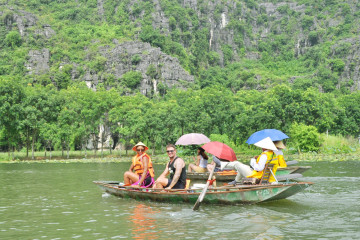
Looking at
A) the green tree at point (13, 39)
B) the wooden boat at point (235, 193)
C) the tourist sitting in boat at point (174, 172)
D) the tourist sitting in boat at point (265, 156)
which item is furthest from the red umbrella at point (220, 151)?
the green tree at point (13, 39)

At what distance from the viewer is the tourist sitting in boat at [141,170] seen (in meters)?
17.2

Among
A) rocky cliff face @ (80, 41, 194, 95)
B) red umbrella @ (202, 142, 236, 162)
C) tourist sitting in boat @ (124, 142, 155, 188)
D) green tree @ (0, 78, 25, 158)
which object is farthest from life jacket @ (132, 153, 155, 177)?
rocky cliff face @ (80, 41, 194, 95)

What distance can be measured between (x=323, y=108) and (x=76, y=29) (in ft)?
289

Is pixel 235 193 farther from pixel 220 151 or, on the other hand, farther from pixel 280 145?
pixel 280 145

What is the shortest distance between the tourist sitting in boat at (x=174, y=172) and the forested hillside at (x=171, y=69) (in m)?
37.4

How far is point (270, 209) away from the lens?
14969 mm

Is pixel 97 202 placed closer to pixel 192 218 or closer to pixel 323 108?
pixel 192 218

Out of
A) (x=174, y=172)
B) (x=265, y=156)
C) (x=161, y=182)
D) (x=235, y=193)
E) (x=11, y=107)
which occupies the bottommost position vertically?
(x=235, y=193)

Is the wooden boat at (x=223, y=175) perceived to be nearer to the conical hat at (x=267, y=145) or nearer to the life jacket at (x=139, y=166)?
the life jacket at (x=139, y=166)

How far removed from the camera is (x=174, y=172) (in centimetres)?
1653

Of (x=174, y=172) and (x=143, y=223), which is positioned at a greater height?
(x=174, y=172)

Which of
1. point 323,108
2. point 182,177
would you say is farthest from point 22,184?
point 323,108

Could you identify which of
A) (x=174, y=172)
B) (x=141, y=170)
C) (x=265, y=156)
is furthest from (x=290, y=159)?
(x=265, y=156)

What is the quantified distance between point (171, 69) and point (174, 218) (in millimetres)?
94133
